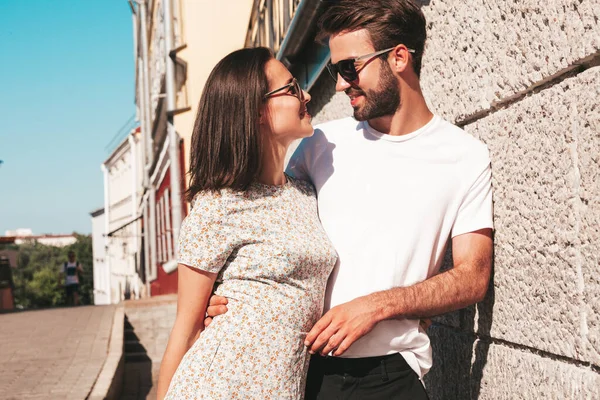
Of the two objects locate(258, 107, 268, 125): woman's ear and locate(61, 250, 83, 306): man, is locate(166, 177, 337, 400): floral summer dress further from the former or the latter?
locate(61, 250, 83, 306): man

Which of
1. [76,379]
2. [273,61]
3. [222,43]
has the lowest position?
[76,379]

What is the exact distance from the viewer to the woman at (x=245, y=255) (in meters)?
2.18

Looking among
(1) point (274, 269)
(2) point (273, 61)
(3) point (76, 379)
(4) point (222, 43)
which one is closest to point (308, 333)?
(1) point (274, 269)

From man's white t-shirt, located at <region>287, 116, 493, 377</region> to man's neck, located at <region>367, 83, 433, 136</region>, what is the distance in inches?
1.5

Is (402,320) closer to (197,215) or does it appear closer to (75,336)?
(197,215)

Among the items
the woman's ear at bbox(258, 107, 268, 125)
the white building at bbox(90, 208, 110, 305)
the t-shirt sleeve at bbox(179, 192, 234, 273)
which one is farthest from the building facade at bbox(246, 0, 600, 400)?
the white building at bbox(90, 208, 110, 305)

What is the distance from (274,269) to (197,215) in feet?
0.89

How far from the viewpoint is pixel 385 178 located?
98.9 inches

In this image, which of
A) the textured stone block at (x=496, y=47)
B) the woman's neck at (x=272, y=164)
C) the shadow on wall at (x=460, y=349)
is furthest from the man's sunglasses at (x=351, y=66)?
the shadow on wall at (x=460, y=349)

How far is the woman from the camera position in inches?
85.7

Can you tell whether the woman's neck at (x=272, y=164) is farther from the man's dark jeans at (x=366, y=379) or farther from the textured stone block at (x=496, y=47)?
the textured stone block at (x=496, y=47)

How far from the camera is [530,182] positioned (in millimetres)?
2250

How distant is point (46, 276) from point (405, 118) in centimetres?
8295

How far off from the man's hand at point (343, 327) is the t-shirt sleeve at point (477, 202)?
0.44 m
